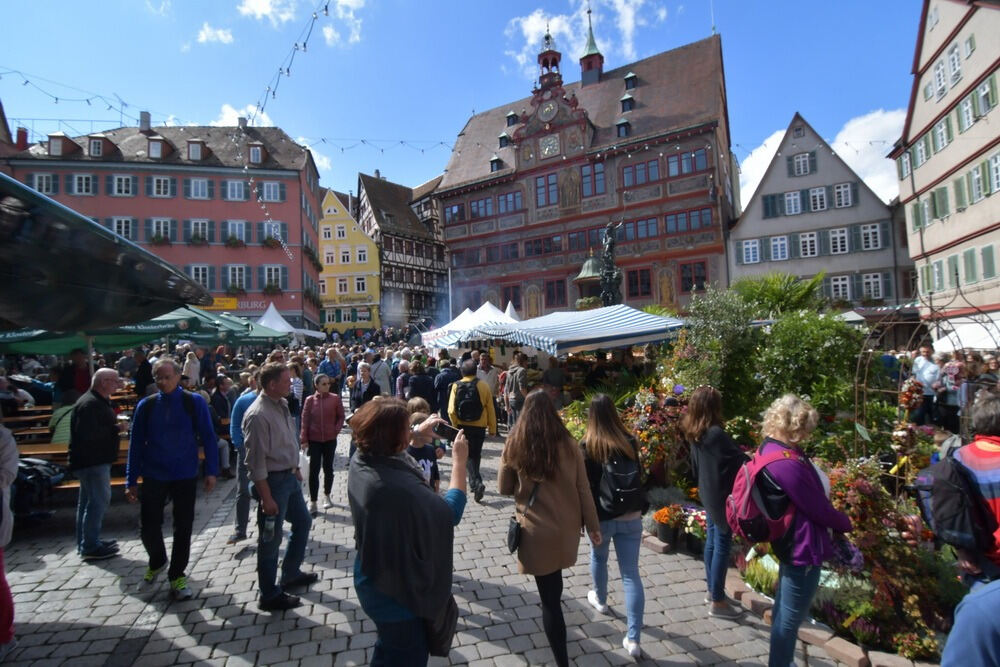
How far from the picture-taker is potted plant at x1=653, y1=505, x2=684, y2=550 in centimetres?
512

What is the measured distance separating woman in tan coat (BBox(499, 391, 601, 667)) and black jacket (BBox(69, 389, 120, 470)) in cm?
386

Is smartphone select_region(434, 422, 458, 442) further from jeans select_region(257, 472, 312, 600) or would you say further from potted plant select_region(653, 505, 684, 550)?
potted plant select_region(653, 505, 684, 550)

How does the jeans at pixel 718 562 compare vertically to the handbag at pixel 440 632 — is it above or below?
below

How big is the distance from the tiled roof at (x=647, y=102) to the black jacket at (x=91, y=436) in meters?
29.3

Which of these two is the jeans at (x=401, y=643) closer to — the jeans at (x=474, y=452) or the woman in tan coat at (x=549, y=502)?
the woman in tan coat at (x=549, y=502)

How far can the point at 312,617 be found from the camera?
393 cm

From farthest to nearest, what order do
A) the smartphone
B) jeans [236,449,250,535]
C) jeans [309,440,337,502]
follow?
jeans [309,440,337,502]
jeans [236,449,250,535]
the smartphone

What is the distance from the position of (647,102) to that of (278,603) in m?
33.4

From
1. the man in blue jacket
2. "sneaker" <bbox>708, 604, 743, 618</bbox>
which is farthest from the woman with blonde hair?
the man in blue jacket

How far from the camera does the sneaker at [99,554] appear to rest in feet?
16.4

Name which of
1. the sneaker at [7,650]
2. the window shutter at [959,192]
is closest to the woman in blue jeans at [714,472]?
the sneaker at [7,650]

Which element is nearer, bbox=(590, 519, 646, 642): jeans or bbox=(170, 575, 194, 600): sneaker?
bbox=(590, 519, 646, 642): jeans

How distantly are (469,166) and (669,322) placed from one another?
29.8 metres

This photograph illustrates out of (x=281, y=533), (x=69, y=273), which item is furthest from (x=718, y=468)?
(x=69, y=273)
